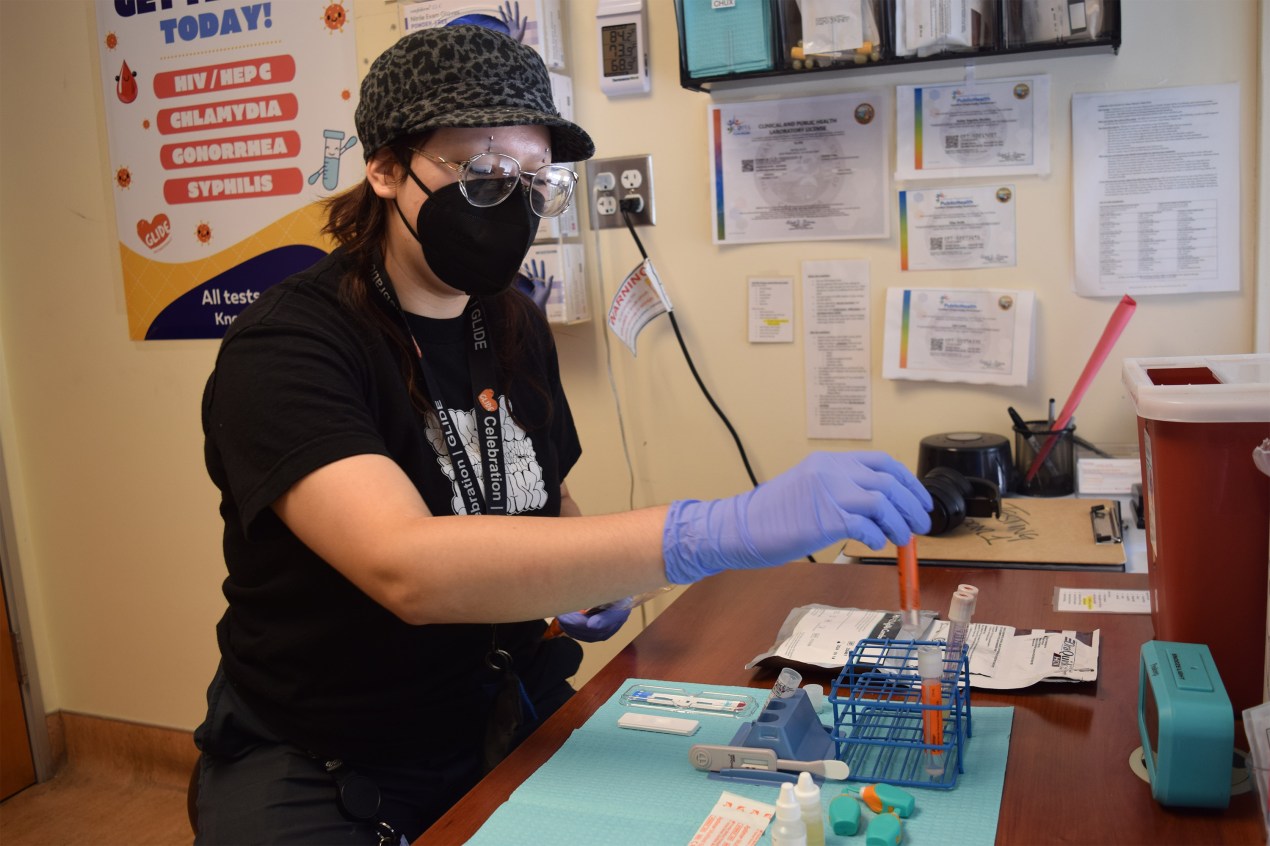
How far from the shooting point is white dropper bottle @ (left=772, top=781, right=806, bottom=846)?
2.83 feet

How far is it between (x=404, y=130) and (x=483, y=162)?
104 millimetres

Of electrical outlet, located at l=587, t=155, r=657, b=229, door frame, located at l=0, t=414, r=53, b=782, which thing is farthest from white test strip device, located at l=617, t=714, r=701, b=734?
door frame, located at l=0, t=414, r=53, b=782

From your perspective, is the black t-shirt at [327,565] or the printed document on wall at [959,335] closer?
the black t-shirt at [327,565]

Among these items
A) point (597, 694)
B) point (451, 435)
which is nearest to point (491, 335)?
point (451, 435)

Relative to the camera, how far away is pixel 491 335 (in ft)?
5.32

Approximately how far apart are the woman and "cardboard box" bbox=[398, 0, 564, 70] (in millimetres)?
709

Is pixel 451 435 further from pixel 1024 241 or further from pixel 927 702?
pixel 1024 241

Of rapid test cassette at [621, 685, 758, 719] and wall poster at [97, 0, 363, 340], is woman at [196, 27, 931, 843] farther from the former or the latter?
wall poster at [97, 0, 363, 340]

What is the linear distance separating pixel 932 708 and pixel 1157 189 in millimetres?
1295

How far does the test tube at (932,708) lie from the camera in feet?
3.29

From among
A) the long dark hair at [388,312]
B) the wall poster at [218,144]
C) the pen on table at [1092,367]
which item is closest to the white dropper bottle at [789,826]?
the long dark hair at [388,312]

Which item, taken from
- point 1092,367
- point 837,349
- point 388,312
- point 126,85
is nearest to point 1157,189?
point 1092,367

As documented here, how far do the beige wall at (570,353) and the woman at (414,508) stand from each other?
1.65 ft

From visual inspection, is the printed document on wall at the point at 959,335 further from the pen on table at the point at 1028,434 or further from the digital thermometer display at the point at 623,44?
the digital thermometer display at the point at 623,44
